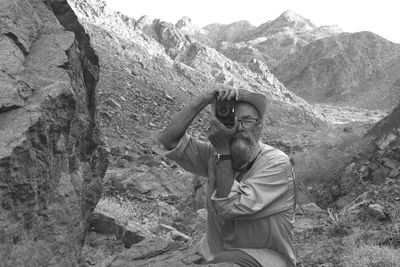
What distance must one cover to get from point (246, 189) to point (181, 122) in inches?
24.3

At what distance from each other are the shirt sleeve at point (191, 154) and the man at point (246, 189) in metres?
0.13

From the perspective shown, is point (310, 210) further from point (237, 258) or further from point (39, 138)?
point (39, 138)

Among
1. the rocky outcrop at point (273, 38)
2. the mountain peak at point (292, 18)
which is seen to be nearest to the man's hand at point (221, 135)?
the rocky outcrop at point (273, 38)

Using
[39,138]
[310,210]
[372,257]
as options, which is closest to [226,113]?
[39,138]

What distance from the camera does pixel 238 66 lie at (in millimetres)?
32312

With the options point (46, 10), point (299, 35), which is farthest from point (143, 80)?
point (299, 35)

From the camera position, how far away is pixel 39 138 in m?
2.50

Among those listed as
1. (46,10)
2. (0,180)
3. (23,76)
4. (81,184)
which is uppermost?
(46,10)

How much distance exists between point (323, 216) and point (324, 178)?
3147mm

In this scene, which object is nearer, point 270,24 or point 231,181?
point 231,181

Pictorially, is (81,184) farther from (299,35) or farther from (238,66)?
(299,35)

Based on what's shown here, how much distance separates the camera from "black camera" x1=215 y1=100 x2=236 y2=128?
261 cm

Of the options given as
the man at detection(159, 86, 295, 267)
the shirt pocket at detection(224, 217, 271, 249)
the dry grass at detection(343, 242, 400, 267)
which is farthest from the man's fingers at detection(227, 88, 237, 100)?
the dry grass at detection(343, 242, 400, 267)

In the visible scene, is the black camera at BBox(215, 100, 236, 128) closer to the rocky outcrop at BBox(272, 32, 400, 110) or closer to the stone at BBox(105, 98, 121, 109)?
the stone at BBox(105, 98, 121, 109)
